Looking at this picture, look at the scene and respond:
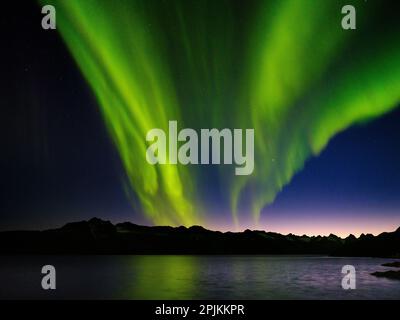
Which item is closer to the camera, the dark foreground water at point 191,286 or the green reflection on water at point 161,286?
the green reflection on water at point 161,286

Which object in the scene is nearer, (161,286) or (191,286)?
(161,286)

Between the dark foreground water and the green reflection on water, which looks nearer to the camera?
the green reflection on water

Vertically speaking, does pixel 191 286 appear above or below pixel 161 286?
below
